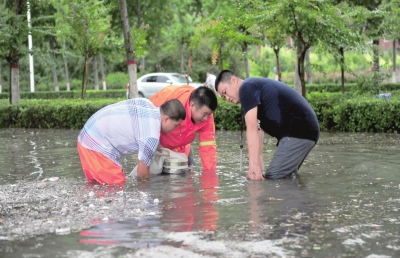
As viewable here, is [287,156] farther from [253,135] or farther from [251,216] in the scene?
[251,216]

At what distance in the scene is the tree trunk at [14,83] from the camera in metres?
24.5

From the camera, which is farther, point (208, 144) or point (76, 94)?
point (76, 94)

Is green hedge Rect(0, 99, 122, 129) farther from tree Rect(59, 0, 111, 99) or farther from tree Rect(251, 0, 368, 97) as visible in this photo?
tree Rect(251, 0, 368, 97)

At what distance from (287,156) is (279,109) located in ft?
1.99

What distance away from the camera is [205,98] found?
8.57 meters

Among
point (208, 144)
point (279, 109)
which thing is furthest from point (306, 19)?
point (279, 109)

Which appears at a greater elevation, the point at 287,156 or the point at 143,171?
the point at 287,156

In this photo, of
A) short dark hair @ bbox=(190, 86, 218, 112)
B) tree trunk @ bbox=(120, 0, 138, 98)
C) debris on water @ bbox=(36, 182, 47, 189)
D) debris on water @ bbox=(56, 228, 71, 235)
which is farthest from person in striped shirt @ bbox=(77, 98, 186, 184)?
tree trunk @ bbox=(120, 0, 138, 98)

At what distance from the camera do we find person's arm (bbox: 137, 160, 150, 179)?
28.0 ft

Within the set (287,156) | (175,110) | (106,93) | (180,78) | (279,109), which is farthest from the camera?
(106,93)

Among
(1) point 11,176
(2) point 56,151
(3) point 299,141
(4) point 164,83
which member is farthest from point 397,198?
(4) point 164,83

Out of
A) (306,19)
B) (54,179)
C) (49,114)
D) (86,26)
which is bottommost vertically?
(54,179)

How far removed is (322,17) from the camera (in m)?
17.1

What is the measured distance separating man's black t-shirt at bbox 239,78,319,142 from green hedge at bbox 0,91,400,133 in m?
7.25
